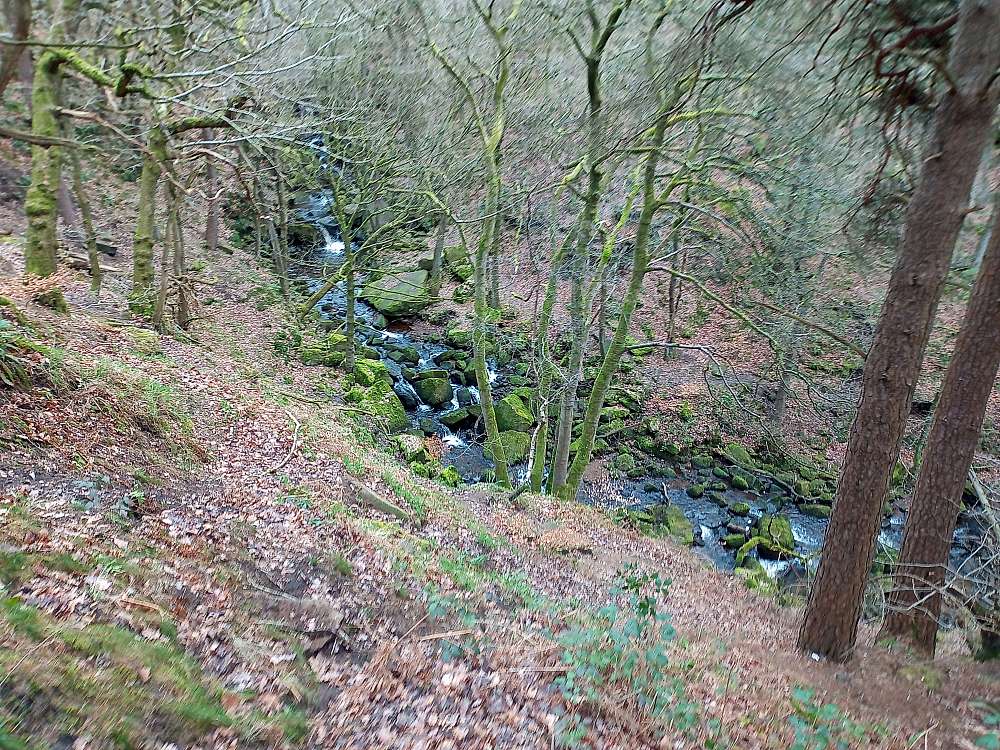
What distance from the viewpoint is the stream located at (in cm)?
1295

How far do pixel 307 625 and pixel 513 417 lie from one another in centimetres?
1248

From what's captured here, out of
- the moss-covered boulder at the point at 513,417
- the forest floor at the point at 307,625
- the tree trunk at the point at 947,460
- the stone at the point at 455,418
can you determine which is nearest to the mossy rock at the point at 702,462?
the moss-covered boulder at the point at 513,417

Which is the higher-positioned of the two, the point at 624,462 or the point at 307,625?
the point at 307,625

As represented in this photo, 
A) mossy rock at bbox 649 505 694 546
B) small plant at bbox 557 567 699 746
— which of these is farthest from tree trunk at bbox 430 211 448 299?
small plant at bbox 557 567 699 746

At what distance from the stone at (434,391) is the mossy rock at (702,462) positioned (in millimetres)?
6943

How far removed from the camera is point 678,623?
22.9 feet

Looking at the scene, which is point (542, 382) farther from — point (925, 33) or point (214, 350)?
point (925, 33)

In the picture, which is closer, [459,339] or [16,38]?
[16,38]

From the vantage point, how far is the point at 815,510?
14328 mm

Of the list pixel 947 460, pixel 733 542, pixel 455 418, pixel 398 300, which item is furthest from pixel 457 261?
pixel 947 460

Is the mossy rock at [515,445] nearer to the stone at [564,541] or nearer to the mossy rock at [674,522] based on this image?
the mossy rock at [674,522]

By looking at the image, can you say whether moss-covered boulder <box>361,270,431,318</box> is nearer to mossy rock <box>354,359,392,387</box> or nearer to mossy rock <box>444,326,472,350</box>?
mossy rock <box>444,326,472,350</box>

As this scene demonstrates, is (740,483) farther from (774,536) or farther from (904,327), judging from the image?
(904,327)

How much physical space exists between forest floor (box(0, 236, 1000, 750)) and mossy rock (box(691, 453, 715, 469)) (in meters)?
7.57
